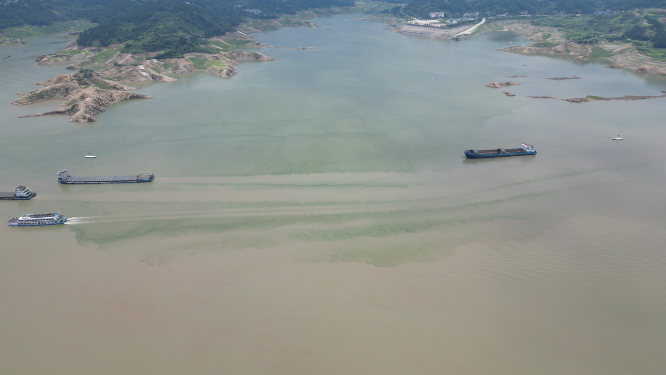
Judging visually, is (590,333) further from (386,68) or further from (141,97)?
(386,68)

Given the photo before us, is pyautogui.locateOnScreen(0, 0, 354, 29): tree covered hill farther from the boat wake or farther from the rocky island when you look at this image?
the boat wake

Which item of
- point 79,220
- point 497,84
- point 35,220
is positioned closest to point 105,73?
point 35,220

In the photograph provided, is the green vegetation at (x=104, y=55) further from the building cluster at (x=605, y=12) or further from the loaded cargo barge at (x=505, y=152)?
the building cluster at (x=605, y=12)

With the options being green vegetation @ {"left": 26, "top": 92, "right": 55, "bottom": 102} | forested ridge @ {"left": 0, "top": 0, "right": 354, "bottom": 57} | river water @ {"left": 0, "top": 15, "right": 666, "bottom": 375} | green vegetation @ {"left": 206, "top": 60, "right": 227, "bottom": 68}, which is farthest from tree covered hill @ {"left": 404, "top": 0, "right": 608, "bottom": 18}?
green vegetation @ {"left": 26, "top": 92, "right": 55, "bottom": 102}

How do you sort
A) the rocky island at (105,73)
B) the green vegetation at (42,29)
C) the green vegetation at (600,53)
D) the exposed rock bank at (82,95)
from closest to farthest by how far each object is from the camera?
1. the exposed rock bank at (82,95)
2. the rocky island at (105,73)
3. the green vegetation at (600,53)
4. the green vegetation at (42,29)

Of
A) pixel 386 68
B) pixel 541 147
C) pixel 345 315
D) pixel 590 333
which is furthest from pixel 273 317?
pixel 386 68

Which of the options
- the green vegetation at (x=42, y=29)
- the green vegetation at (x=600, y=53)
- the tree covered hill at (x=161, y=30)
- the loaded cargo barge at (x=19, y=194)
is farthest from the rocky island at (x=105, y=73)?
the green vegetation at (x=600, y=53)
